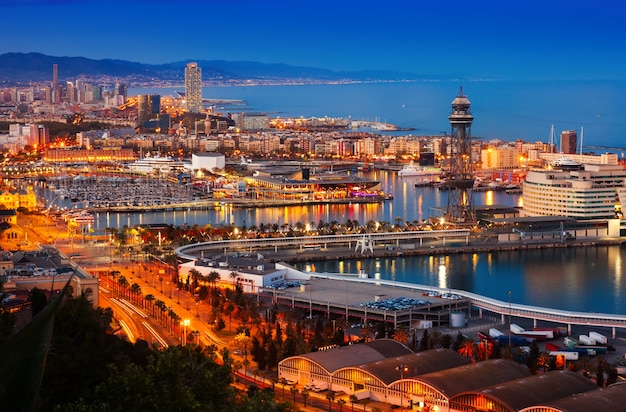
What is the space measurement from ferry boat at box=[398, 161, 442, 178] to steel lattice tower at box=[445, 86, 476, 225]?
8.20 m

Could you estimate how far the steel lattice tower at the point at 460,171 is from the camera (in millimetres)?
17109

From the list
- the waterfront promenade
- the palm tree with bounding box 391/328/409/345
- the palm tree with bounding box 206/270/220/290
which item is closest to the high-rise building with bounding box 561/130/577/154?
the waterfront promenade

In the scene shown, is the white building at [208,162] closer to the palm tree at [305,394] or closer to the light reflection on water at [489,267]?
the light reflection on water at [489,267]

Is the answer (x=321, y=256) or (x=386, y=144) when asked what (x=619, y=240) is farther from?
(x=386, y=144)

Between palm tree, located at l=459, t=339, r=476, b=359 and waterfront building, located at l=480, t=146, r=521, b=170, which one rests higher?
waterfront building, located at l=480, t=146, r=521, b=170

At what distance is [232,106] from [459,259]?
53213 mm

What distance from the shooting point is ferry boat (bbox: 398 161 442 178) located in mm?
26500

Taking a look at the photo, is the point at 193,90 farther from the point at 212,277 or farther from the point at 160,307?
the point at 160,307

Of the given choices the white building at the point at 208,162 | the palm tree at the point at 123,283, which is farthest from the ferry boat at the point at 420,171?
the palm tree at the point at 123,283

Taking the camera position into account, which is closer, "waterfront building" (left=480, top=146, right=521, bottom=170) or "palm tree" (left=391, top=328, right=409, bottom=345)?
"palm tree" (left=391, top=328, right=409, bottom=345)

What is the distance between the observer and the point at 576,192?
55.0 feet

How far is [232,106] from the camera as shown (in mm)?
66812

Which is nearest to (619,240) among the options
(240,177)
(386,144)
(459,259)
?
(459,259)

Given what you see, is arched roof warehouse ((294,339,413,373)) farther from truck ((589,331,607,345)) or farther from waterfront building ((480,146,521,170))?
waterfront building ((480,146,521,170))
